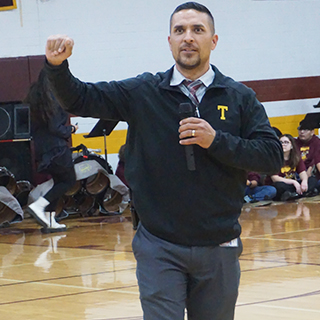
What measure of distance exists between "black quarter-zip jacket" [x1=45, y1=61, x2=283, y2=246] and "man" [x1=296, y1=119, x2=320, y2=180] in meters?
8.06

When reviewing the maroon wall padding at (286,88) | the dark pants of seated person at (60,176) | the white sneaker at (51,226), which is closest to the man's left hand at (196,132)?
the dark pants of seated person at (60,176)

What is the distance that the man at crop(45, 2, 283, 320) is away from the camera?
210 centimetres

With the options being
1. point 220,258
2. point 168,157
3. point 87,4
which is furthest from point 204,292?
point 87,4

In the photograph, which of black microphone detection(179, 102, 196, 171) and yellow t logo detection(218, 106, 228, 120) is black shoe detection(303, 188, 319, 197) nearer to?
yellow t logo detection(218, 106, 228, 120)

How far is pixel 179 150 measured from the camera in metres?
2.12

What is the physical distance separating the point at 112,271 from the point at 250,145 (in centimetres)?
300

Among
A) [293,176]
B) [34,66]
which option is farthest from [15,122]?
[293,176]

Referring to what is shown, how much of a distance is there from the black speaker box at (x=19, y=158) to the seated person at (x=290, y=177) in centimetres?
374

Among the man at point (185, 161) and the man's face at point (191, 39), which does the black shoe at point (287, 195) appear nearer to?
the man at point (185, 161)

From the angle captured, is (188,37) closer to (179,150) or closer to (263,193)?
(179,150)

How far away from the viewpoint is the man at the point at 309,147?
32.9 feet

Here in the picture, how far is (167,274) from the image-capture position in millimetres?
2102

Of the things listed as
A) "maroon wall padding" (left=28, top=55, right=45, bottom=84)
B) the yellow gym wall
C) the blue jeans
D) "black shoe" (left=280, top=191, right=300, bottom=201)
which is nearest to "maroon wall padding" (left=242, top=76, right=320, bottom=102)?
the yellow gym wall

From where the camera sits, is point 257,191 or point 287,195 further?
point 257,191
